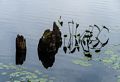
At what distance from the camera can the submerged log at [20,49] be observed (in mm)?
21062

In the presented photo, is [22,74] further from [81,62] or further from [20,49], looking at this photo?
[81,62]

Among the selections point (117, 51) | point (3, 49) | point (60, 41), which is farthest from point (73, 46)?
point (3, 49)

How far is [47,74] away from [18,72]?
1930mm

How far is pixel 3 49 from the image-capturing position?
22984 millimetres

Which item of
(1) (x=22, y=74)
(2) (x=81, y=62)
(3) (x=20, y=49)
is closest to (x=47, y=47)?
(3) (x=20, y=49)

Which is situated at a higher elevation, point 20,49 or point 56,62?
point 20,49

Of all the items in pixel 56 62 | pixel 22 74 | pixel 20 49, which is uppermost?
pixel 20 49

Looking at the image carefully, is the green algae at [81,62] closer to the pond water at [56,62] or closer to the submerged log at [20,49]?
the pond water at [56,62]

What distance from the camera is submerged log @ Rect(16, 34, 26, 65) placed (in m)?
21.1

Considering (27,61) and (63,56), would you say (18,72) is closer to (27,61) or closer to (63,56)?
(27,61)

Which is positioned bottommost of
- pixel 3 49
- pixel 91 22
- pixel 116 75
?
pixel 116 75

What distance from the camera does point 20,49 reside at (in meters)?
21.6

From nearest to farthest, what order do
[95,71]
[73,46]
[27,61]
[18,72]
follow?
[18,72], [95,71], [27,61], [73,46]

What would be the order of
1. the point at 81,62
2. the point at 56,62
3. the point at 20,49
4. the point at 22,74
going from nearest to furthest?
1. the point at 22,74
2. the point at 81,62
3. the point at 56,62
4. the point at 20,49
